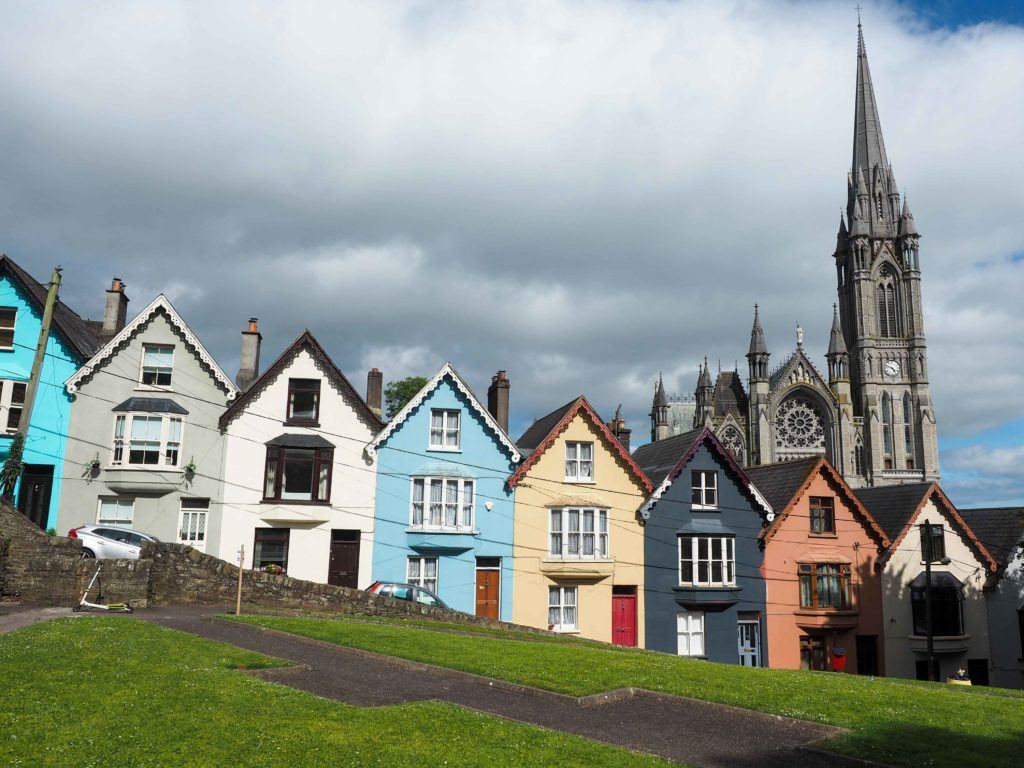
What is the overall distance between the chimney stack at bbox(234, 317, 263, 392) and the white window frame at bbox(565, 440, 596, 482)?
16.3 metres

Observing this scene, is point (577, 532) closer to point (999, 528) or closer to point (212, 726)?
point (999, 528)

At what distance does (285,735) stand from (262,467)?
87.5 feet

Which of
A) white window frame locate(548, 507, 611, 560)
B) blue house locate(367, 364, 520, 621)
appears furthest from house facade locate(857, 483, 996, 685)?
blue house locate(367, 364, 520, 621)

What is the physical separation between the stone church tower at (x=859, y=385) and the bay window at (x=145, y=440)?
207 ft

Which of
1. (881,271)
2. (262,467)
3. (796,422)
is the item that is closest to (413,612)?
(262,467)

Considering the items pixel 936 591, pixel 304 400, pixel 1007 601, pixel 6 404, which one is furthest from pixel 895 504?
pixel 6 404

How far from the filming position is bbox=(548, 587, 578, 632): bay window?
3692 centimetres

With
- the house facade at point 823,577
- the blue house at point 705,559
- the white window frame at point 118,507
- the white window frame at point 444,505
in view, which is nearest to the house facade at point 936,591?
the house facade at point 823,577

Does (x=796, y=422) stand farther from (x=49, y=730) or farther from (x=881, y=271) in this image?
(x=49, y=730)

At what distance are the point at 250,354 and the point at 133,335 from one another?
621 cm

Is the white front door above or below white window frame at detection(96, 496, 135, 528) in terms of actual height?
below

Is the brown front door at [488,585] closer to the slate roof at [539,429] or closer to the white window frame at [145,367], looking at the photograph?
the slate roof at [539,429]

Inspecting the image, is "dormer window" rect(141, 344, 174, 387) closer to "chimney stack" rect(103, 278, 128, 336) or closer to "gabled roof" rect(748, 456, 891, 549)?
"chimney stack" rect(103, 278, 128, 336)

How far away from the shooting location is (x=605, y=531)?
37781mm
